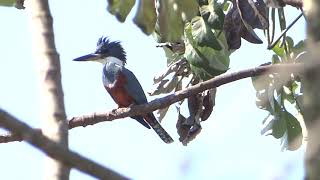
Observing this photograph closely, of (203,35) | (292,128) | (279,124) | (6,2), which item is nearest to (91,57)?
(279,124)

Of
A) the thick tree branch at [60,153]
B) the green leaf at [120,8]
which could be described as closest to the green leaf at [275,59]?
the green leaf at [120,8]

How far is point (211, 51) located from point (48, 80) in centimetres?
254

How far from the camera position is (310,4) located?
0.75 m

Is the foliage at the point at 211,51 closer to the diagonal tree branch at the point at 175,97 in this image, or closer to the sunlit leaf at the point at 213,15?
the sunlit leaf at the point at 213,15

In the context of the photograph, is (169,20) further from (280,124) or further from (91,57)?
(91,57)

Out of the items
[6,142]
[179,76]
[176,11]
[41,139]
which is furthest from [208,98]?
[41,139]

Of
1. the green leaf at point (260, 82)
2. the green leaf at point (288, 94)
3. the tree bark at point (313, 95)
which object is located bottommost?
the green leaf at point (288, 94)

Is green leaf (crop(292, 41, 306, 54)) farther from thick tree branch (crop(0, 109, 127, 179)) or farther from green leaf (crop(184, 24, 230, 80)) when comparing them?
thick tree branch (crop(0, 109, 127, 179))

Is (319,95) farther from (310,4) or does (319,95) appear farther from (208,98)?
(208,98)

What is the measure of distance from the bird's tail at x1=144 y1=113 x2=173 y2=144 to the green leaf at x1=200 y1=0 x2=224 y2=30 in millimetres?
2124

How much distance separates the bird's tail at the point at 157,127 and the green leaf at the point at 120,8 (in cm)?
290

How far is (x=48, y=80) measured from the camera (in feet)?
4.84

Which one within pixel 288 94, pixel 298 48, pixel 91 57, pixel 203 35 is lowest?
pixel 91 57

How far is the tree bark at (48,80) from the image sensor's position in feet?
4.57
